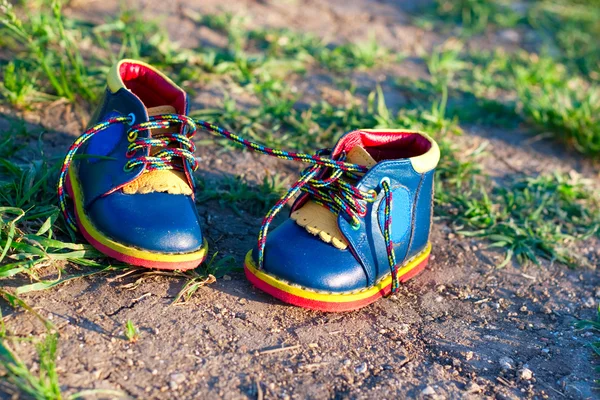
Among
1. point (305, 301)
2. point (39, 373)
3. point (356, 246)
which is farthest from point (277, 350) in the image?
point (39, 373)

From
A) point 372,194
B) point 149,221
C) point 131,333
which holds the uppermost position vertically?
point 372,194

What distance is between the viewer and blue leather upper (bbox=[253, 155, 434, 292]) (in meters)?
2.39

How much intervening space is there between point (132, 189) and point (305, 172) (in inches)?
24.7

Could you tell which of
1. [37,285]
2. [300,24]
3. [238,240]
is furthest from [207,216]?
[300,24]

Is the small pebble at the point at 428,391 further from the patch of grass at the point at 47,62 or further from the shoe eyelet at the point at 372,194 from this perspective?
the patch of grass at the point at 47,62

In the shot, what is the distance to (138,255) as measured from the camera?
2395mm

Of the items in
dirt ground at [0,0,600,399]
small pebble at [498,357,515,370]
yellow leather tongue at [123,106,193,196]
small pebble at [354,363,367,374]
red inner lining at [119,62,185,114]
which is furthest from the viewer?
red inner lining at [119,62,185,114]

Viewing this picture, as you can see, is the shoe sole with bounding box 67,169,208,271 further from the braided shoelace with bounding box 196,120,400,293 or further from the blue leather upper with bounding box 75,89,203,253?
the braided shoelace with bounding box 196,120,400,293

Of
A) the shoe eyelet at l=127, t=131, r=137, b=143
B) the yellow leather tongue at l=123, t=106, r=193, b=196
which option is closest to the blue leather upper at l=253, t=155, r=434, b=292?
the yellow leather tongue at l=123, t=106, r=193, b=196

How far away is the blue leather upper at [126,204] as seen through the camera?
240 centimetres

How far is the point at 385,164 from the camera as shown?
2447mm

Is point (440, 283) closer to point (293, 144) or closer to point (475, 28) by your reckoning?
point (293, 144)

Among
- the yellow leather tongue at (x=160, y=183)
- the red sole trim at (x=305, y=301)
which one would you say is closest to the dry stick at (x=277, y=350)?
the red sole trim at (x=305, y=301)

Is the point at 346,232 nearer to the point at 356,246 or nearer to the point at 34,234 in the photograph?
the point at 356,246
